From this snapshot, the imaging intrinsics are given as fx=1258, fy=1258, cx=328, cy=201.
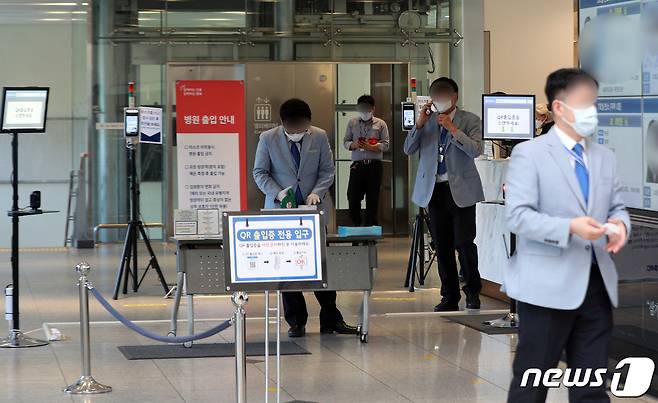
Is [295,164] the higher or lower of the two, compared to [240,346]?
higher

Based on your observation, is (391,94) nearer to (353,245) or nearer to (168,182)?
(168,182)

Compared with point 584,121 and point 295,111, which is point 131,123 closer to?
point 295,111

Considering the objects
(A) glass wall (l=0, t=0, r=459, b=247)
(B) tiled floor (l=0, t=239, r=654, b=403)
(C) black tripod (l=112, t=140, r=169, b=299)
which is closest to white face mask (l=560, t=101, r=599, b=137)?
(B) tiled floor (l=0, t=239, r=654, b=403)

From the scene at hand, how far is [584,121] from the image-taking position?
4.66m

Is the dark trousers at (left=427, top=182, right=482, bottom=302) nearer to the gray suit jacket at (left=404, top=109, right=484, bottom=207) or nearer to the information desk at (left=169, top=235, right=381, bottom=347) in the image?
the gray suit jacket at (left=404, top=109, right=484, bottom=207)

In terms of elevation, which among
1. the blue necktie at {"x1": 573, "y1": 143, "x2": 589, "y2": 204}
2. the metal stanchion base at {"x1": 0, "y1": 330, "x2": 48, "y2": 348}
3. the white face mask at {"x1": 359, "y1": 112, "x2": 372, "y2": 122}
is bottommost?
the metal stanchion base at {"x1": 0, "y1": 330, "x2": 48, "y2": 348}

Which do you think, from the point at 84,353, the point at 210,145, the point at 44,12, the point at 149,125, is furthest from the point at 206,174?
the point at 44,12

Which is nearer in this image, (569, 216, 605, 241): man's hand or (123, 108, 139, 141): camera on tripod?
(569, 216, 605, 241): man's hand

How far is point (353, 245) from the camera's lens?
8.70 meters

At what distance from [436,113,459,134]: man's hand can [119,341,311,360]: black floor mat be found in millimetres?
2183

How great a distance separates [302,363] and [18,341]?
2.09 meters

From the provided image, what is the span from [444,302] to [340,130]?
292 inches

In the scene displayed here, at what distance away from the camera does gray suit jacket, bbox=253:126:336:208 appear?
8.80 meters

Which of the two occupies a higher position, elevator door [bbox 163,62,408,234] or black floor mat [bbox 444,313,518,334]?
elevator door [bbox 163,62,408,234]
